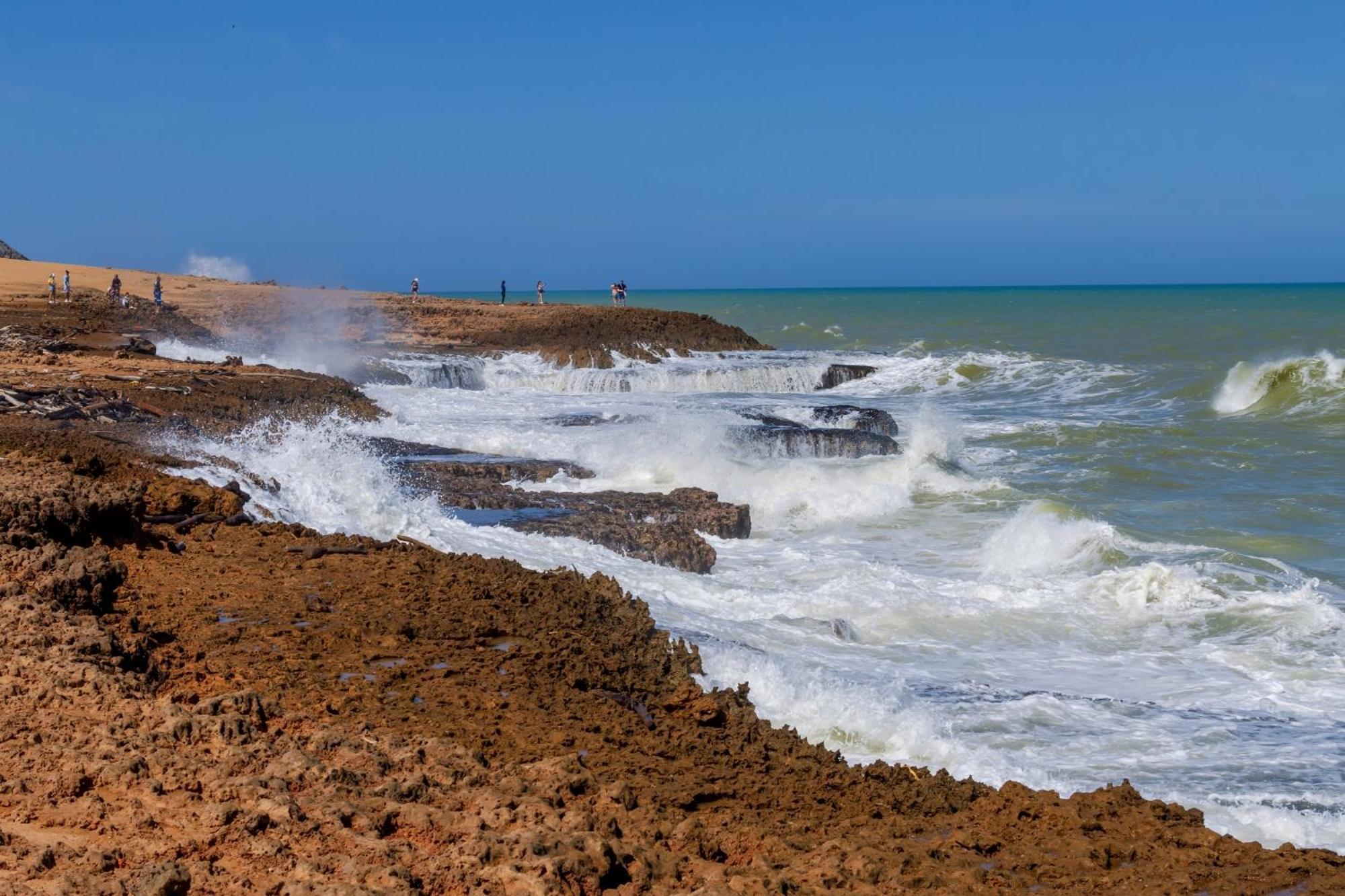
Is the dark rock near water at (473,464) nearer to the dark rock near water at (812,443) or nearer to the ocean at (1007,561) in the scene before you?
the ocean at (1007,561)

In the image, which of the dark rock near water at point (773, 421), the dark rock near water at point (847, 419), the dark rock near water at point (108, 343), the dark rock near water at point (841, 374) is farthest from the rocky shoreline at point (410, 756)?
the dark rock near water at point (841, 374)

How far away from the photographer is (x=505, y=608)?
6.83 m

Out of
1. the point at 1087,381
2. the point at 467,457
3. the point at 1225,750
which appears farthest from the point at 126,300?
the point at 1225,750

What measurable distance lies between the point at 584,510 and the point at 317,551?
4506 mm

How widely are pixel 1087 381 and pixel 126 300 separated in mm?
23811

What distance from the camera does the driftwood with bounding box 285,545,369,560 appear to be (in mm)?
7621

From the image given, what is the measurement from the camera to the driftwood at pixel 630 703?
220 inches

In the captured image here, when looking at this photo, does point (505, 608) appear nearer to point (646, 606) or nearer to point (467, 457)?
point (646, 606)

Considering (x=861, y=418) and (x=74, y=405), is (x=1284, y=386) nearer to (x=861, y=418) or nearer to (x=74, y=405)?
(x=861, y=418)

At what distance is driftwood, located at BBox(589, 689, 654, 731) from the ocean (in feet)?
2.87

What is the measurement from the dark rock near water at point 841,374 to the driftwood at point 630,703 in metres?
25.7

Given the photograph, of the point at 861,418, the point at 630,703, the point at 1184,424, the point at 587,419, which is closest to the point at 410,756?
the point at 630,703

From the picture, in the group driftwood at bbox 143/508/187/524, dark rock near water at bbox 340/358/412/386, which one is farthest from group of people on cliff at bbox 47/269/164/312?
driftwood at bbox 143/508/187/524

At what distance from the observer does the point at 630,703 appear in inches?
228
